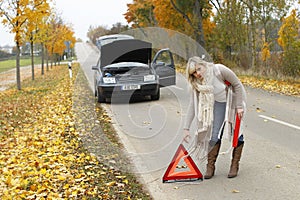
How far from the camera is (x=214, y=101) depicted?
569 centimetres

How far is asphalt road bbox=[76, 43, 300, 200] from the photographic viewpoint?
5.32 m

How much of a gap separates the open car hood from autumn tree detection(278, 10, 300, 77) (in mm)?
6946

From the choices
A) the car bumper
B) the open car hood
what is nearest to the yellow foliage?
the open car hood

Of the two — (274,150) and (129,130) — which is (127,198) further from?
(129,130)

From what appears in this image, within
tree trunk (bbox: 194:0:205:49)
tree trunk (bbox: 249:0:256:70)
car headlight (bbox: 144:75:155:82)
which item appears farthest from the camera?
tree trunk (bbox: 194:0:205:49)

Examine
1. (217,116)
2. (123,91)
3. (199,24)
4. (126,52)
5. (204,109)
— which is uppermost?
(199,24)

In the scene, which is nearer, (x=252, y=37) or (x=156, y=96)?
(x=156, y=96)

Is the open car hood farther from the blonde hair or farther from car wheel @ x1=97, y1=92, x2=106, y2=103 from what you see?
the blonde hair

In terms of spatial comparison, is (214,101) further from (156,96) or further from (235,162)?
(156,96)

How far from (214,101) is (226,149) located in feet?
6.30

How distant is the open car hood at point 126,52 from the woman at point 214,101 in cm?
924

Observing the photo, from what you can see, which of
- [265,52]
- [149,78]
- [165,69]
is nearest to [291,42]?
[265,52]

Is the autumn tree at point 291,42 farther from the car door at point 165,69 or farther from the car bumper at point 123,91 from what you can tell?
the car bumper at point 123,91

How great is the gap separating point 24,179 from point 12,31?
48.2ft
